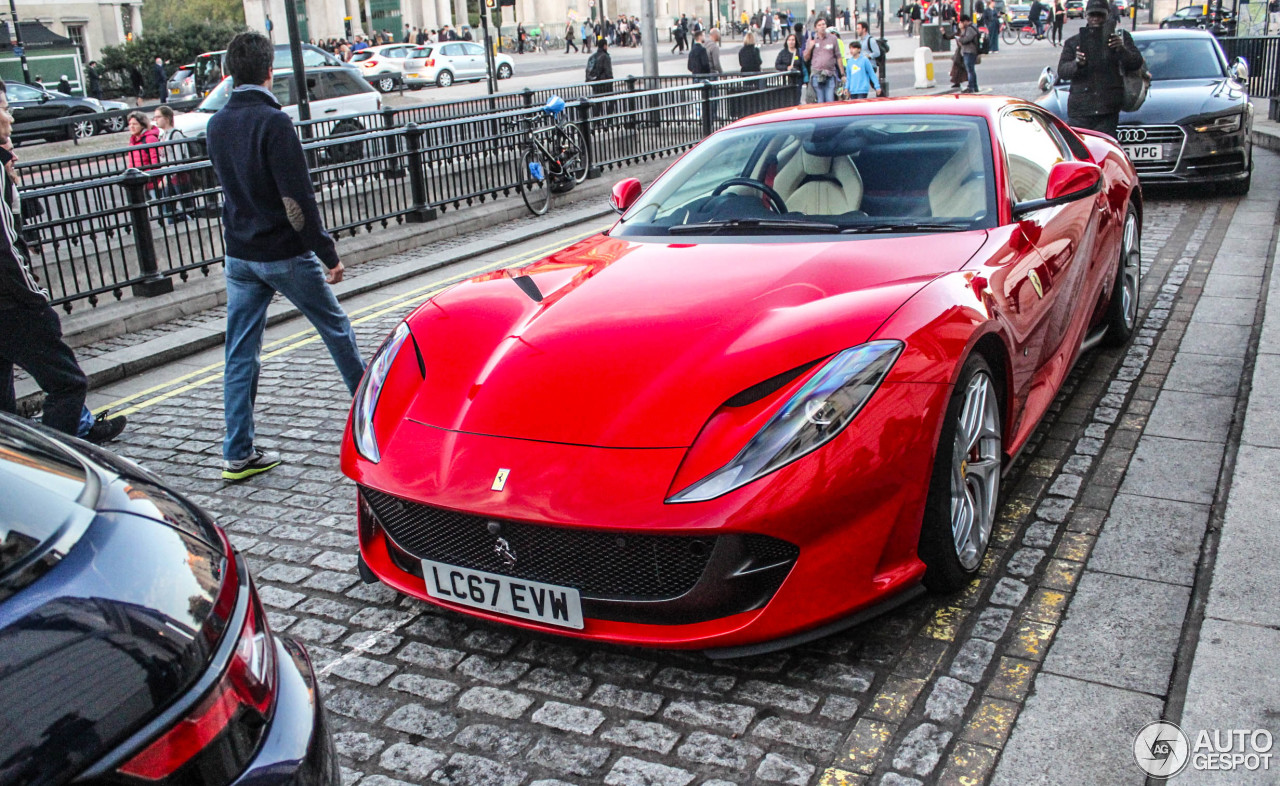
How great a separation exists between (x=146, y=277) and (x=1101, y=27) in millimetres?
8352

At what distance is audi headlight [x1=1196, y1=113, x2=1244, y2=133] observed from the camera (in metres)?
11.2

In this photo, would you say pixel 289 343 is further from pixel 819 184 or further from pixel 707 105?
pixel 707 105

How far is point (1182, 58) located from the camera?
12.6 metres

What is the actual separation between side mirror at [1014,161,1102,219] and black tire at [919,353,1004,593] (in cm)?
94

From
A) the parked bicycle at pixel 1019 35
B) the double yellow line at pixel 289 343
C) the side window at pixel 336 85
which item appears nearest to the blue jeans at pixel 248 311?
the double yellow line at pixel 289 343

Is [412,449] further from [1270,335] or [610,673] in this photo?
[1270,335]

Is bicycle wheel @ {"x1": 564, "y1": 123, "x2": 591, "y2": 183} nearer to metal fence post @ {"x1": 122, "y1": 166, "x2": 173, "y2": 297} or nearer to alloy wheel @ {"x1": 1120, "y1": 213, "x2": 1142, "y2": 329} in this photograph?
metal fence post @ {"x1": 122, "y1": 166, "x2": 173, "y2": 297}

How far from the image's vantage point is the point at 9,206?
17.6 feet

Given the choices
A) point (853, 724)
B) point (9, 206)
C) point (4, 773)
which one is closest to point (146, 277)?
point (9, 206)

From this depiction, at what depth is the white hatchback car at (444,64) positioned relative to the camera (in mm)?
44469

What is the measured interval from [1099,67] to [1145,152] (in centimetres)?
156

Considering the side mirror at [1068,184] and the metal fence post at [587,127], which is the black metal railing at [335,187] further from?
the side mirror at [1068,184]

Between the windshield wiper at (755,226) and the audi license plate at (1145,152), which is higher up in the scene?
the windshield wiper at (755,226)

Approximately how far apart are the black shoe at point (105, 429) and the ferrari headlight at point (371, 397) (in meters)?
2.74
